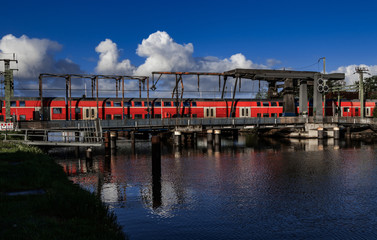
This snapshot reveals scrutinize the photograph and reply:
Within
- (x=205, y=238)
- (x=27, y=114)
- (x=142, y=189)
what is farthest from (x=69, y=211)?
(x=27, y=114)

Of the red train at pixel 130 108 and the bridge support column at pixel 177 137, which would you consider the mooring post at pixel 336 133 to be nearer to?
the red train at pixel 130 108

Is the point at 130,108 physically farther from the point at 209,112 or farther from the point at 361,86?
the point at 361,86

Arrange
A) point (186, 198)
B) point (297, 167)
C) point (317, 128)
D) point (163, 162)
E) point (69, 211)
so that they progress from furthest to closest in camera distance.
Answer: point (317, 128) → point (163, 162) → point (297, 167) → point (186, 198) → point (69, 211)

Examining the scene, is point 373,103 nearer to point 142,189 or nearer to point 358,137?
point 358,137

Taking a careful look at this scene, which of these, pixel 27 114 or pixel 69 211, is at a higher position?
pixel 27 114

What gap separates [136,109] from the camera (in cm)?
5394

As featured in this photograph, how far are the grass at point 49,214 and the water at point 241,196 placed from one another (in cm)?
259

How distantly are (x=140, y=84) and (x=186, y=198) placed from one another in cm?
3740

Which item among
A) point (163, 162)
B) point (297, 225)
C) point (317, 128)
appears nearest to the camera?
point (297, 225)

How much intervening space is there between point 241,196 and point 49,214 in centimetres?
1225

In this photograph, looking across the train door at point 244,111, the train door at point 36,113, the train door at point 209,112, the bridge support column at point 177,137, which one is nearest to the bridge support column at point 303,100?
the train door at point 244,111

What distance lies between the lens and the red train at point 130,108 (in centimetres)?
4831

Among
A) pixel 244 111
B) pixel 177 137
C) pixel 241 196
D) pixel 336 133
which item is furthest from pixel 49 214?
pixel 336 133

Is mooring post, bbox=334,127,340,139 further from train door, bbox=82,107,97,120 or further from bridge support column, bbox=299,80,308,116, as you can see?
train door, bbox=82,107,97,120
